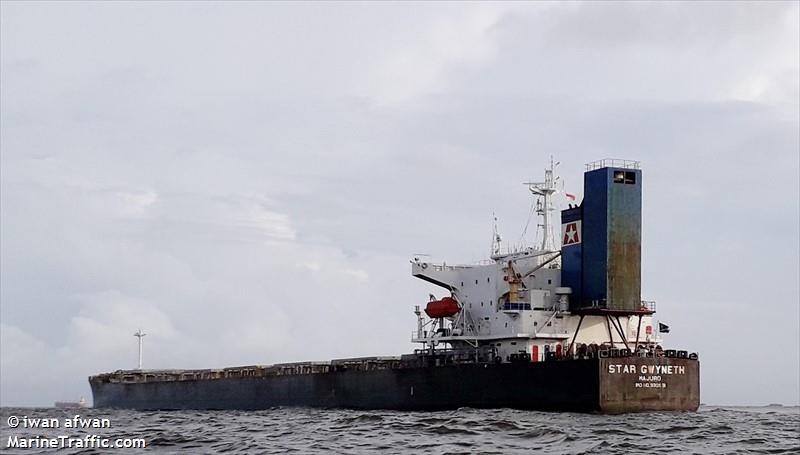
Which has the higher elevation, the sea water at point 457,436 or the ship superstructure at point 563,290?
the ship superstructure at point 563,290

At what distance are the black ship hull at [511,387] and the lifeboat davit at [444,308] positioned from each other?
150 inches

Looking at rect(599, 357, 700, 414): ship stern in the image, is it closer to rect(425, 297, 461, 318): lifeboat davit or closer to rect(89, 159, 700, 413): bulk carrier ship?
rect(89, 159, 700, 413): bulk carrier ship

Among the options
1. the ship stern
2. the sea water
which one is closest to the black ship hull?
the ship stern

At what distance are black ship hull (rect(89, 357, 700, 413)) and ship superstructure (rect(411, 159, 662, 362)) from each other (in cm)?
151

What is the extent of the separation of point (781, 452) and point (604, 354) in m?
16.2

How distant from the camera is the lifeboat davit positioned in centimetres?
5275

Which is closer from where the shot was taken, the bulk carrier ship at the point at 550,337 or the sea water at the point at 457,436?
the sea water at the point at 457,436

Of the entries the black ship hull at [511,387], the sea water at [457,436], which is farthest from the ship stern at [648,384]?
the sea water at [457,436]

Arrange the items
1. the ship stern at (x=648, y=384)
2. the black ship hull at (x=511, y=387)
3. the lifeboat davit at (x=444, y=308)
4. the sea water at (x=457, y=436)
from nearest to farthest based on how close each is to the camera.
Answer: the sea water at (x=457, y=436) → the ship stern at (x=648, y=384) → the black ship hull at (x=511, y=387) → the lifeboat davit at (x=444, y=308)

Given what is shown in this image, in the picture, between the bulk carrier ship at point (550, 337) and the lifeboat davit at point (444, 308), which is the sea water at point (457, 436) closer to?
the bulk carrier ship at point (550, 337)

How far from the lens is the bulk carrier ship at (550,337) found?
42.9 metres

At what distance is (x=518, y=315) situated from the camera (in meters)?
48.5

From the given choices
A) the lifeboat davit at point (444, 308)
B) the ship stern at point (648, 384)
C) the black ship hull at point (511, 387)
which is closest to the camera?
the ship stern at point (648, 384)

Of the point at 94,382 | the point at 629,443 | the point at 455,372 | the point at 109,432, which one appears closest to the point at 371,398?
the point at 455,372
